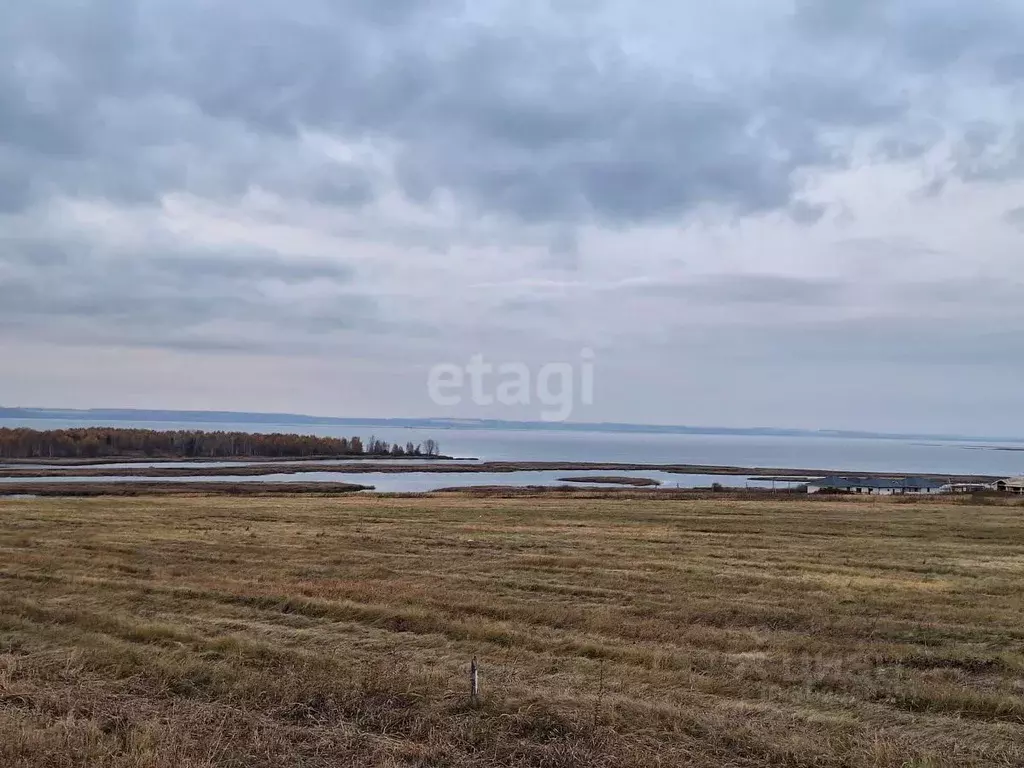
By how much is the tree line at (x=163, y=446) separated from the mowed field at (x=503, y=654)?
127 metres

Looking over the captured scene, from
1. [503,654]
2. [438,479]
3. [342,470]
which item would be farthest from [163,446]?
[503,654]

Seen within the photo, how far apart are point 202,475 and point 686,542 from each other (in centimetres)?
7939

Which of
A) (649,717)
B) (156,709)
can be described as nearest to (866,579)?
(649,717)

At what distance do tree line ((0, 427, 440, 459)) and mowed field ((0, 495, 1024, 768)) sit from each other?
127m

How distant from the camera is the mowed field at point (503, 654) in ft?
21.3

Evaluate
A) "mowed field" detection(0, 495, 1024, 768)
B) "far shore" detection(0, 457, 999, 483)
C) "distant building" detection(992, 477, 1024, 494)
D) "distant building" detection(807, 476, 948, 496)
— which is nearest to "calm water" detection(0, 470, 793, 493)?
"far shore" detection(0, 457, 999, 483)

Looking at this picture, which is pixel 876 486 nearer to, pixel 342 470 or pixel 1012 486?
pixel 1012 486

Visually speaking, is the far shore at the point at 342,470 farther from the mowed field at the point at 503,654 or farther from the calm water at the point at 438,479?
the mowed field at the point at 503,654

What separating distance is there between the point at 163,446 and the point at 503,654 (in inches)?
5882

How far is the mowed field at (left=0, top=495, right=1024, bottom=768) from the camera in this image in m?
6.50

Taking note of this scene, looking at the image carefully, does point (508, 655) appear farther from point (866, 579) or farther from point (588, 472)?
point (588, 472)

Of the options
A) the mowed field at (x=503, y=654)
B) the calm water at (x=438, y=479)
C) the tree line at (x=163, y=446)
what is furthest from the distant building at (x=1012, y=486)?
the tree line at (x=163, y=446)

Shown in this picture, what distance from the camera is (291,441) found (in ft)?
514

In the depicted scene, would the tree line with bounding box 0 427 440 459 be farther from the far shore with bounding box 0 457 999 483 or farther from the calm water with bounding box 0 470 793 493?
the calm water with bounding box 0 470 793 493
